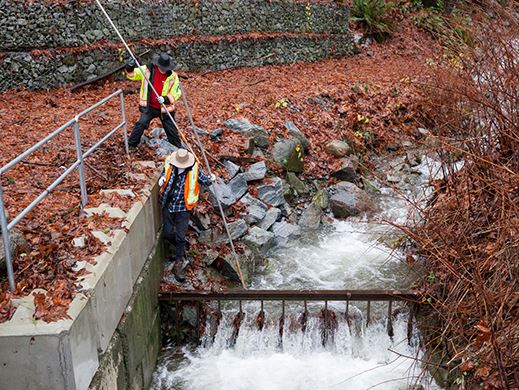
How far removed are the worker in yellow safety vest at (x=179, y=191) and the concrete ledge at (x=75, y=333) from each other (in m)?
1.34

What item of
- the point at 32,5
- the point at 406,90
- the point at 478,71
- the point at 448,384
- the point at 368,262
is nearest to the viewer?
the point at 448,384

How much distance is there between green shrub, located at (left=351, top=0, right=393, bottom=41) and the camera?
23438mm

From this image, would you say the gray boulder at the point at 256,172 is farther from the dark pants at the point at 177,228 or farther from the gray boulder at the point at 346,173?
the dark pants at the point at 177,228

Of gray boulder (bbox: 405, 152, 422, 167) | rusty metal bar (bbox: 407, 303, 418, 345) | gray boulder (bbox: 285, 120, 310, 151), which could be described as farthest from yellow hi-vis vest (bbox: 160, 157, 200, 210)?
gray boulder (bbox: 405, 152, 422, 167)

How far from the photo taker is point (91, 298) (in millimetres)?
5043

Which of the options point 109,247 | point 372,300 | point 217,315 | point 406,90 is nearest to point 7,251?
point 109,247

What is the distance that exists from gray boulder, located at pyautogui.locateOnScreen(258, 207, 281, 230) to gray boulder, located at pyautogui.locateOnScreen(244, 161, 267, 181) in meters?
0.74

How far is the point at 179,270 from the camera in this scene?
843cm

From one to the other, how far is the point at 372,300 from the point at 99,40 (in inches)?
446

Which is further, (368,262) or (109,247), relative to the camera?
(368,262)

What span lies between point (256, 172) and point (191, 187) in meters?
3.19

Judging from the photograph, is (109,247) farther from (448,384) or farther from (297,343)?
(448,384)

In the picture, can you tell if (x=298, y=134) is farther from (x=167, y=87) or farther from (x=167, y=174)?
(x=167, y=174)

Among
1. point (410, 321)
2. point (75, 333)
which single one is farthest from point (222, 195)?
point (75, 333)
